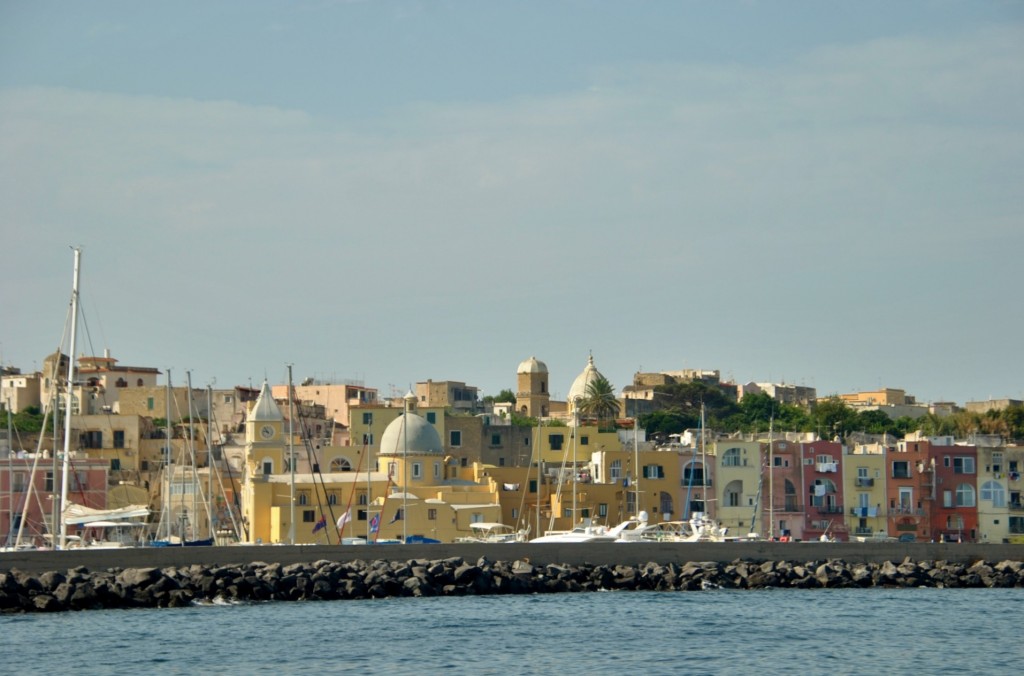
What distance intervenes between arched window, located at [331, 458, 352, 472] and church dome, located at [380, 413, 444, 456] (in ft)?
13.4

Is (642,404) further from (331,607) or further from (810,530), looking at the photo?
(331,607)

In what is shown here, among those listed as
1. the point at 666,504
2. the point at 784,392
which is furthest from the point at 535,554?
the point at 784,392

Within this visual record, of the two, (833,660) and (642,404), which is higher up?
(642,404)

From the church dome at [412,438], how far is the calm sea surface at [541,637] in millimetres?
25607

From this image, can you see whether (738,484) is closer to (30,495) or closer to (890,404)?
(30,495)

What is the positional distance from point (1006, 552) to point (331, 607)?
80.3 feet

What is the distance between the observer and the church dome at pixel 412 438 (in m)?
78.8

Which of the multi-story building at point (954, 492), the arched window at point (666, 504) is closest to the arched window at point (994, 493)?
the multi-story building at point (954, 492)

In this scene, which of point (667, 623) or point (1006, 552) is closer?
point (667, 623)

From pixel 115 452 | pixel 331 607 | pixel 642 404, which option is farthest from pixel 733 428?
pixel 331 607

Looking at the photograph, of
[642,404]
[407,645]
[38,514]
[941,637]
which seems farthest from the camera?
[642,404]

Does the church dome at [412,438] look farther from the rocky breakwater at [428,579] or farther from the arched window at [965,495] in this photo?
the arched window at [965,495]

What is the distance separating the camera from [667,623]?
154 ft

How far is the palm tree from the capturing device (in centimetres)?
10212
